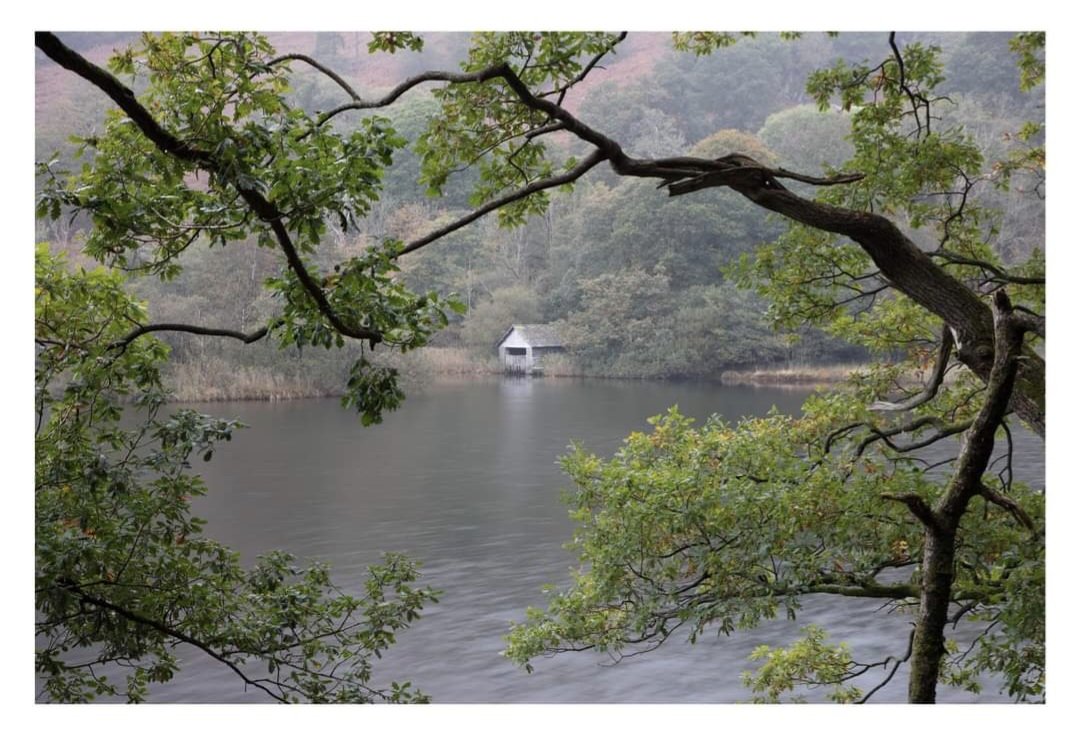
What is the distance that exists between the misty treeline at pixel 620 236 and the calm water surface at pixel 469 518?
5.49 ft

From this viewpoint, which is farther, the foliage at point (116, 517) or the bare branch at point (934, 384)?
the bare branch at point (934, 384)

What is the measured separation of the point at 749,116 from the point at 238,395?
62.0 feet

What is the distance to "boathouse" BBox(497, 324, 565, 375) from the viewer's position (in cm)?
2872

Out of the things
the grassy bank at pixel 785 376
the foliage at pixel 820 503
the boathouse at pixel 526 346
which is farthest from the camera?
the boathouse at pixel 526 346

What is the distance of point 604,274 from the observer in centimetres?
2781

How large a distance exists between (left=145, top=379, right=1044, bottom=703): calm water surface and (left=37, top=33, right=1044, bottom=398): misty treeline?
1673mm

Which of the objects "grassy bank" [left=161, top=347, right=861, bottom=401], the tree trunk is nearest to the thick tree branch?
the tree trunk

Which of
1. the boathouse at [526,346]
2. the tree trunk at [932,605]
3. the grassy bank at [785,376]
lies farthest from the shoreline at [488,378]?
the tree trunk at [932,605]

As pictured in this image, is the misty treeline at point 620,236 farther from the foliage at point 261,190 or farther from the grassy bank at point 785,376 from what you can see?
the foliage at point 261,190

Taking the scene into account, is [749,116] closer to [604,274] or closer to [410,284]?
[604,274]

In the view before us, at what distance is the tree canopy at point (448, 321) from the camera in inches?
121

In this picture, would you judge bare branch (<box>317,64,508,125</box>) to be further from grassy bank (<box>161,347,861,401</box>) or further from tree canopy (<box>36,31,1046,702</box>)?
grassy bank (<box>161,347,861,401</box>)

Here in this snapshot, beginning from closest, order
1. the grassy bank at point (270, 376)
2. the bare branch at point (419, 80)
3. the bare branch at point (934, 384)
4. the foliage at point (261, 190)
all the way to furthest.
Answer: the foliage at point (261, 190), the bare branch at point (419, 80), the bare branch at point (934, 384), the grassy bank at point (270, 376)

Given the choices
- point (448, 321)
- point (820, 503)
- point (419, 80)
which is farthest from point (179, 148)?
point (820, 503)
